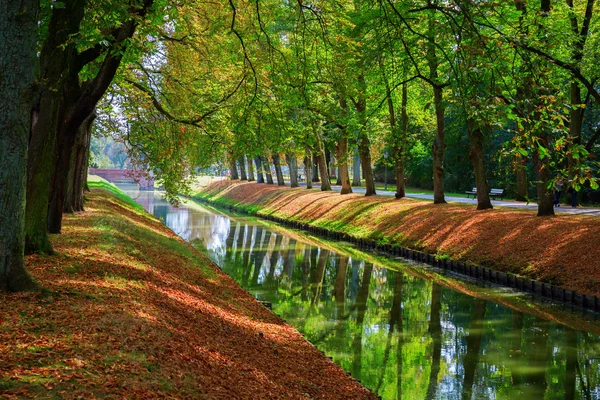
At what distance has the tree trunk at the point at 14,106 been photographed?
7207mm

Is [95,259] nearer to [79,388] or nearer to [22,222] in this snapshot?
[22,222]

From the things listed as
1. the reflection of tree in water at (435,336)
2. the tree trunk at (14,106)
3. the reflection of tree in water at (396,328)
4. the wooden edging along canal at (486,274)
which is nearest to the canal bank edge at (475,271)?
the wooden edging along canal at (486,274)

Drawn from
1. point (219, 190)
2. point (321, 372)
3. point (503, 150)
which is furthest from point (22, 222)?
point (219, 190)

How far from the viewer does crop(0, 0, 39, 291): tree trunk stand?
7.21 meters

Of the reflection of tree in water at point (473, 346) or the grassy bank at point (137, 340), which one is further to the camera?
the reflection of tree in water at point (473, 346)

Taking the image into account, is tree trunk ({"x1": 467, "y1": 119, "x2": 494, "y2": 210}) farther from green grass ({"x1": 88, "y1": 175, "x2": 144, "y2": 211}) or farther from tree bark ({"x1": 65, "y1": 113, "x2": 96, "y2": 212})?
green grass ({"x1": 88, "y1": 175, "x2": 144, "y2": 211})

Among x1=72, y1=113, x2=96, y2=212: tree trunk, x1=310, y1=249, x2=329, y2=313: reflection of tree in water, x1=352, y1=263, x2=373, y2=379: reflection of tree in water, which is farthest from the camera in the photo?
x1=72, y1=113, x2=96, y2=212: tree trunk

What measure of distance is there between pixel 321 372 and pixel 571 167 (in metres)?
5.64

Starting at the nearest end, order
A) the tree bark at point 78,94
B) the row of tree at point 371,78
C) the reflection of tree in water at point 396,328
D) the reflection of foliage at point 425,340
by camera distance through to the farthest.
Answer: the row of tree at point 371,78 < the reflection of foliage at point 425,340 < the reflection of tree in water at point 396,328 < the tree bark at point 78,94

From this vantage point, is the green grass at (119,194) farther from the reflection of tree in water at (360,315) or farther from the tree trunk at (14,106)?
the tree trunk at (14,106)

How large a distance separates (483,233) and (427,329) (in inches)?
386

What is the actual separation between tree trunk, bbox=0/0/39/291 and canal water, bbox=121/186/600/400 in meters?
6.78

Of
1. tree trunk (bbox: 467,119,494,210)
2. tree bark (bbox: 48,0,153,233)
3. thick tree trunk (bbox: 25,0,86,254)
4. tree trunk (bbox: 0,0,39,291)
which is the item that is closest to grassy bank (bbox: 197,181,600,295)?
tree trunk (bbox: 467,119,494,210)

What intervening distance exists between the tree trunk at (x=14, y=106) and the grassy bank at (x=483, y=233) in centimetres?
1509
